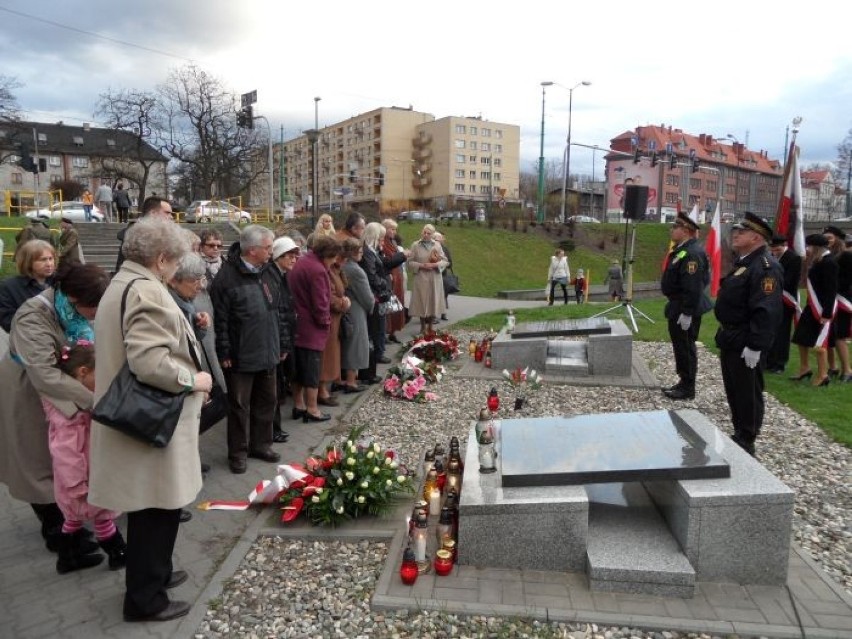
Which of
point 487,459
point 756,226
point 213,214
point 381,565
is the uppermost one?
point 213,214

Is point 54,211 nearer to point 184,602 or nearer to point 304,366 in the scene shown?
point 304,366

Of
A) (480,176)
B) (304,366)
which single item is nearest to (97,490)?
(304,366)

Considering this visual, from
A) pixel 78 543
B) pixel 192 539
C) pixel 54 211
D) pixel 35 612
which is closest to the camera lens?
pixel 35 612

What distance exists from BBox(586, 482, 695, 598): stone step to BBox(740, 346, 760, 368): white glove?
6.36 ft

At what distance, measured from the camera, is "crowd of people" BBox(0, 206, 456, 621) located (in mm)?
2691

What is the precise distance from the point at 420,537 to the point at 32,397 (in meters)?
2.35

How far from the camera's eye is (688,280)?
22.6 feet

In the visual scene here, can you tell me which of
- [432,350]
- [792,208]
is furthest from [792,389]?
[432,350]

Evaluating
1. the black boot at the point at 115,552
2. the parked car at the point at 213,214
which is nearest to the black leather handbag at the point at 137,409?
the black boot at the point at 115,552

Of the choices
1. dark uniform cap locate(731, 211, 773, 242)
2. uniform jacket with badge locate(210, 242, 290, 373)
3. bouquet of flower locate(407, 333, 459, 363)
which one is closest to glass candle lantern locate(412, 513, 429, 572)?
uniform jacket with badge locate(210, 242, 290, 373)

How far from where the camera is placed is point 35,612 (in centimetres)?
307

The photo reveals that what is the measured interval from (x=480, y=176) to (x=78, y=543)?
284ft

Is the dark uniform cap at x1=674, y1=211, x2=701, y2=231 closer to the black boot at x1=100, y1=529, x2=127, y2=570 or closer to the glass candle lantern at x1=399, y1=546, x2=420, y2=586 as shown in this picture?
the glass candle lantern at x1=399, y1=546, x2=420, y2=586

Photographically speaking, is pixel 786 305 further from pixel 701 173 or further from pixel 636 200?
pixel 701 173
